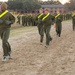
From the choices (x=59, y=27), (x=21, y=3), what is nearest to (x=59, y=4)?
(x=21, y=3)

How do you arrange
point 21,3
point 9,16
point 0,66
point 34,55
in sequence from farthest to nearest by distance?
1. point 21,3
2. point 34,55
3. point 9,16
4. point 0,66

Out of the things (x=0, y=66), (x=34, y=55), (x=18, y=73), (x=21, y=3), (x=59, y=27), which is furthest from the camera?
(x=21, y=3)

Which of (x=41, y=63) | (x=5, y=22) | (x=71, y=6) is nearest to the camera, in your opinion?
(x=41, y=63)

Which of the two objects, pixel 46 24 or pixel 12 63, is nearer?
pixel 12 63

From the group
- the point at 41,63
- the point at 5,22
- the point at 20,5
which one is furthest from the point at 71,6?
the point at 41,63

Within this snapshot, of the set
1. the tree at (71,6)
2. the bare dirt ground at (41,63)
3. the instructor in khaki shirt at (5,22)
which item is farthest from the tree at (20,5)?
the instructor in khaki shirt at (5,22)

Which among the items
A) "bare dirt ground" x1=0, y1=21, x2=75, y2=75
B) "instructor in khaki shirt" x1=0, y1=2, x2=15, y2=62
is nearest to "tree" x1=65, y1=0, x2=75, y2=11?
"bare dirt ground" x1=0, y1=21, x2=75, y2=75

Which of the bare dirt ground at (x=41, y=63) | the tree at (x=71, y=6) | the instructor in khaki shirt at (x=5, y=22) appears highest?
the instructor in khaki shirt at (x=5, y=22)

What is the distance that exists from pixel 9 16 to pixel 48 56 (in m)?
2.27

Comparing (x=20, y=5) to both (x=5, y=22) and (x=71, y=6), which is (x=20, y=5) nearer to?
(x=71, y=6)

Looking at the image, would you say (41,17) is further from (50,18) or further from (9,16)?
(9,16)

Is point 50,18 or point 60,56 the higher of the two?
point 50,18

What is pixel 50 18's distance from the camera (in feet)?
47.9

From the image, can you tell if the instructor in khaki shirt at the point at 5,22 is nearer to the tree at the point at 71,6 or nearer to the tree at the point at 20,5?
the tree at the point at 20,5
